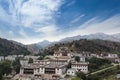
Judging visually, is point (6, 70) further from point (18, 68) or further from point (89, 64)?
point (89, 64)

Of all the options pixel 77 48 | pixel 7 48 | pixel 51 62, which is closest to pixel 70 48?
pixel 77 48

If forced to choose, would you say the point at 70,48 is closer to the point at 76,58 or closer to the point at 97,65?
the point at 76,58

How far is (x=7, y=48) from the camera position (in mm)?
81438

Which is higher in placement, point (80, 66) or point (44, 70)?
point (80, 66)

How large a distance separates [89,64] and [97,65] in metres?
1.61

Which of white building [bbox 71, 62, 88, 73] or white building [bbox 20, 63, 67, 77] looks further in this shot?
white building [bbox 71, 62, 88, 73]

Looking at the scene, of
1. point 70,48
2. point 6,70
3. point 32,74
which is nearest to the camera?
point 32,74

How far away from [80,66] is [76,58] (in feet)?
19.9

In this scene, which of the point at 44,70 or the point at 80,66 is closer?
the point at 44,70

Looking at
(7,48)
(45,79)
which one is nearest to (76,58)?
(45,79)

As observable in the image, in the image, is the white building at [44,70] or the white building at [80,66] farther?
the white building at [80,66]

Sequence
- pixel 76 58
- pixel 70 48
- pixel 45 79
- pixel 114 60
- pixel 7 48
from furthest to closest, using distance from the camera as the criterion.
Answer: pixel 7 48 → pixel 70 48 → pixel 114 60 → pixel 76 58 → pixel 45 79

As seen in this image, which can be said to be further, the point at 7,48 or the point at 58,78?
the point at 7,48

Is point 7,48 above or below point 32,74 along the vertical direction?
above
